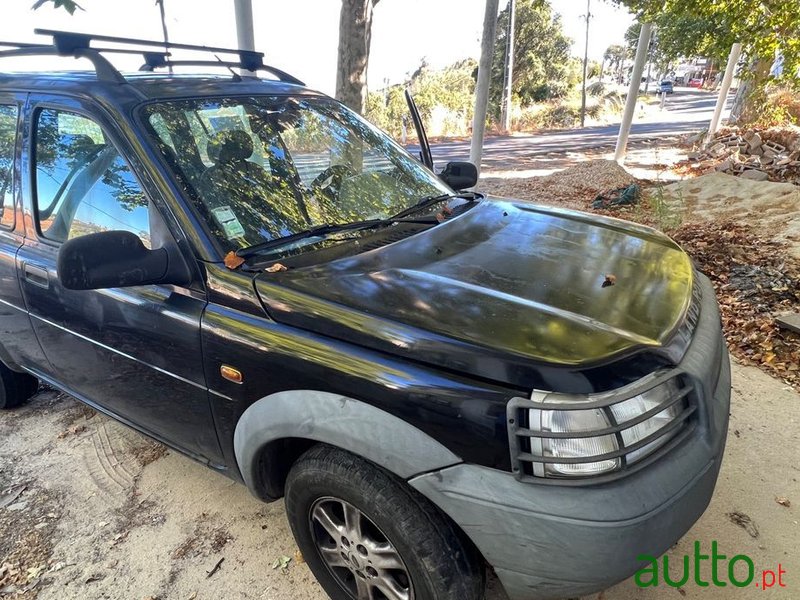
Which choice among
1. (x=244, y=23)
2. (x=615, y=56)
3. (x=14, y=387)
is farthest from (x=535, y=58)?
(x=615, y=56)

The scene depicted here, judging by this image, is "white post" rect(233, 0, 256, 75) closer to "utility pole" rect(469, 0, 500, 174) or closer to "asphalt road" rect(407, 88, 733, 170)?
"utility pole" rect(469, 0, 500, 174)

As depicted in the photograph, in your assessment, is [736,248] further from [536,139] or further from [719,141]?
[536,139]

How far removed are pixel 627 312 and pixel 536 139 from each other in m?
23.0

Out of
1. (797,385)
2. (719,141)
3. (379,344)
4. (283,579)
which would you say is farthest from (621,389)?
(719,141)

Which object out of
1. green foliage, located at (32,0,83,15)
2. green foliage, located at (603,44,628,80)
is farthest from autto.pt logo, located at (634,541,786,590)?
green foliage, located at (603,44,628,80)

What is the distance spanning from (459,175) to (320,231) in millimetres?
1519

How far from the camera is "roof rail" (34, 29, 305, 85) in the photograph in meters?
2.41

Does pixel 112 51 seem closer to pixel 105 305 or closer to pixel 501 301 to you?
pixel 105 305

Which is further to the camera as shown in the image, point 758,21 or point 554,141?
point 554,141

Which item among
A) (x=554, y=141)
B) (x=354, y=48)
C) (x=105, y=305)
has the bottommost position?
(x=554, y=141)

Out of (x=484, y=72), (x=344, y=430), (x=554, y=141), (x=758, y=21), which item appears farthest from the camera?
(x=554, y=141)

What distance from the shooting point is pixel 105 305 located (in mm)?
2316

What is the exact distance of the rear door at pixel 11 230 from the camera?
8.53 ft

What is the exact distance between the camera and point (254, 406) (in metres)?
1.94
